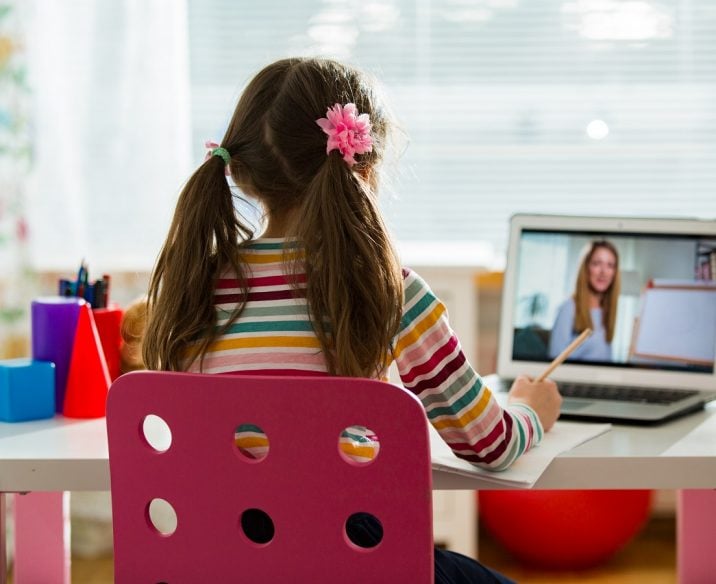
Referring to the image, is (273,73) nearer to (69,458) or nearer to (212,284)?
(212,284)

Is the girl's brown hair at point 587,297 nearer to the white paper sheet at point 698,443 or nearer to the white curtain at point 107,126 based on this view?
the white paper sheet at point 698,443

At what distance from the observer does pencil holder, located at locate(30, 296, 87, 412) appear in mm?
1483

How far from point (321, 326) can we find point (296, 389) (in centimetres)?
19

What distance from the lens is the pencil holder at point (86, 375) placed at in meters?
1.45

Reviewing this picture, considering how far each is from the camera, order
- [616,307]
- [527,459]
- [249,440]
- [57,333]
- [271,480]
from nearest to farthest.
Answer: [271,480], [249,440], [527,459], [57,333], [616,307]

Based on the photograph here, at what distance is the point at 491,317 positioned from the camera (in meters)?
2.99

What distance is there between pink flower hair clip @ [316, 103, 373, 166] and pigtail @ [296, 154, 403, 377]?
1.3 inches

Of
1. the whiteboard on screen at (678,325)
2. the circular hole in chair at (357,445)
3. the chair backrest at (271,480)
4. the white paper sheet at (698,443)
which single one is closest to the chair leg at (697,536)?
the white paper sheet at (698,443)

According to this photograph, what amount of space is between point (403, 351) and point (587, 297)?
22.0 inches

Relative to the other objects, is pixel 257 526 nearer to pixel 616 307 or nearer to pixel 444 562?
pixel 444 562

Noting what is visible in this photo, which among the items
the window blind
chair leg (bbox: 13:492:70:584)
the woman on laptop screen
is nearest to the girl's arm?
the woman on laptop screen

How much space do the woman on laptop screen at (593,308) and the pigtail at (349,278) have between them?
0.56 metres

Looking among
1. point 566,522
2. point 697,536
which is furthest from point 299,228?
point 566,522

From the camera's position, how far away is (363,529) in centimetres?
117
